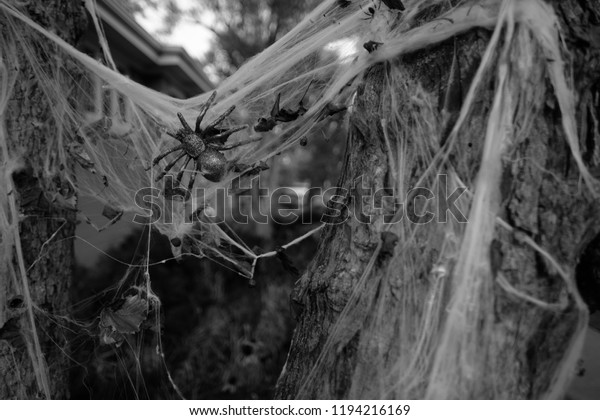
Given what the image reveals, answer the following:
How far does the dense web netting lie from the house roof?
4.43 ft

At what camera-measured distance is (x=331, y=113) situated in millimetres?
1584

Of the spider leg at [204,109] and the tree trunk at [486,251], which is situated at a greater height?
the spider leg at [204,109]

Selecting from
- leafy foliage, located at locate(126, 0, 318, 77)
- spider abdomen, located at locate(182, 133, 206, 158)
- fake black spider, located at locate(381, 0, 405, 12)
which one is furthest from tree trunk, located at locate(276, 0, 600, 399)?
leafy foliage, located at locate(126, 0, 318, 77)

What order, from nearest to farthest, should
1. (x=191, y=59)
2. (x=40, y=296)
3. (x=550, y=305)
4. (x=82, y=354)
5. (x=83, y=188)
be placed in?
(x=550, y=305) → (x=40, y=296) → (x=83, y=188) → (x=82, y=354) → (x=191, y=59)

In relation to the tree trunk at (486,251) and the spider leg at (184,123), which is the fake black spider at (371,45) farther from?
the spider leg at (184,123)

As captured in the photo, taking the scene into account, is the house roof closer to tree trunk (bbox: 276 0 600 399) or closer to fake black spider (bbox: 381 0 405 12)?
fake black spider (bbox: 381 0 405 12)

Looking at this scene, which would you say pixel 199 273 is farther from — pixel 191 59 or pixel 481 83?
pixel 481 83

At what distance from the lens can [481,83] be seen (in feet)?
3.77

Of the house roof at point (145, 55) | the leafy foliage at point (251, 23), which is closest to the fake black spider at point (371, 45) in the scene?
the house roof at point (145, 55)

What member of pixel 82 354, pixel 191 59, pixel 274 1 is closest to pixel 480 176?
pixel 82 354

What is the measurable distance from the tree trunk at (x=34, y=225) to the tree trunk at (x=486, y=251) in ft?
3.96

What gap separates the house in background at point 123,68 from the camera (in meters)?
2.06

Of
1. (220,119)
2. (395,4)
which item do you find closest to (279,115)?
(220,119)

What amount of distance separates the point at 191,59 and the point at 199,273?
8.39ft
